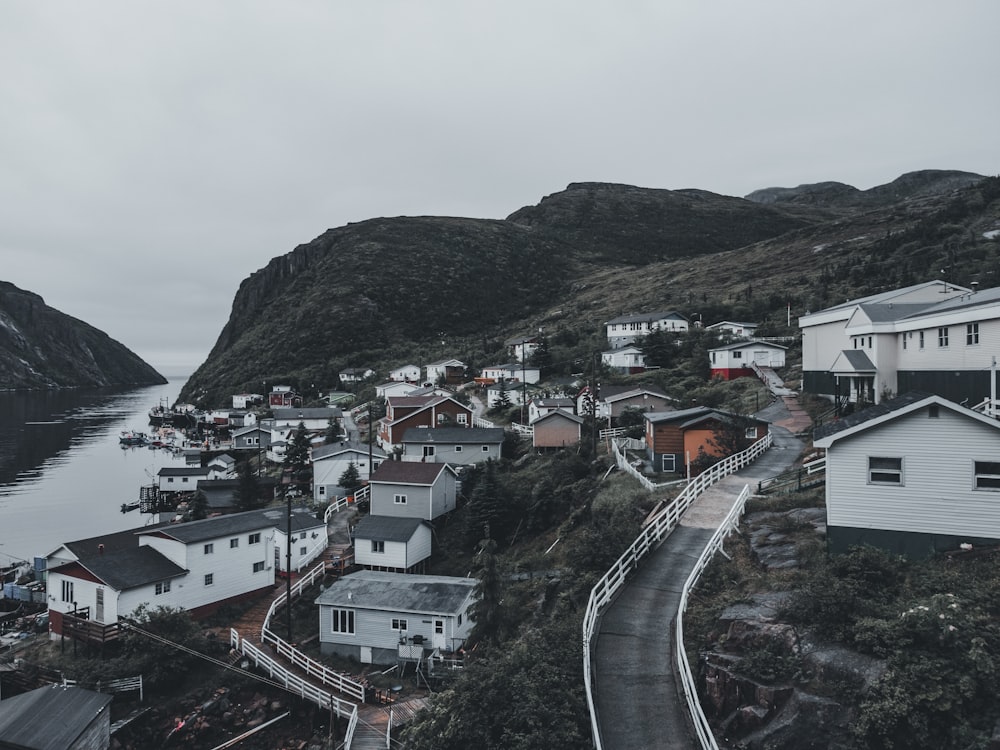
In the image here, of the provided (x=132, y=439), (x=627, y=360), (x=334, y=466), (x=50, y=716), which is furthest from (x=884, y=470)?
(x=132, y=439)

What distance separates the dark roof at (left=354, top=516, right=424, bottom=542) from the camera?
1354 inches

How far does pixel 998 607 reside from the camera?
11.9 meters

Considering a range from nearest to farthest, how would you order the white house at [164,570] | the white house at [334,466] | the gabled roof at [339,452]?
the white house at [164,570], the gabled roof at [339,452], the white house at [334,466]

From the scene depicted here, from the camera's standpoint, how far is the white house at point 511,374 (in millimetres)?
79050

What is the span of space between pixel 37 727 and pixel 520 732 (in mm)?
18398

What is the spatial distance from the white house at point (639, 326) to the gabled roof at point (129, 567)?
6153 cm

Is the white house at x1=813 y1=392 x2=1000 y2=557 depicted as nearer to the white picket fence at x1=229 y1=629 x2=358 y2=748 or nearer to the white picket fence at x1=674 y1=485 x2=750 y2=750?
the white picket fence at x1=674 y1=485 x2=750 y2=750

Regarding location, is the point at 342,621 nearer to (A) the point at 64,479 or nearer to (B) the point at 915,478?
(B) the point at 915,478

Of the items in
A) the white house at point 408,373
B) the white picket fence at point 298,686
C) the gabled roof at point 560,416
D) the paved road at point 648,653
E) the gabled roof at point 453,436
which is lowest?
the white picket fence at point 298,686

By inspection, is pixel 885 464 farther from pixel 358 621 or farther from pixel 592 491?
pixel 358 621

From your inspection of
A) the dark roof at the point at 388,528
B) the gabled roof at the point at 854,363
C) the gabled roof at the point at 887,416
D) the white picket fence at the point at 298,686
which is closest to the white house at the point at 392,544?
the dark roof at the point at 388,528

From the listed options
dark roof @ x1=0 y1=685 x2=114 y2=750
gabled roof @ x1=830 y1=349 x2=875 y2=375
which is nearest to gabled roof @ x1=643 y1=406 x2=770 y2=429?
gabled roof @ x1=830 y1=349 x2=875 y2=375

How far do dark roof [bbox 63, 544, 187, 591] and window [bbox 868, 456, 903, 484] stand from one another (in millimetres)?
29640

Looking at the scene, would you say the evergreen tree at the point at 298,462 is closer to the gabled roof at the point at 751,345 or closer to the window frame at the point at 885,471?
the gabled roof at the point at 751,345
